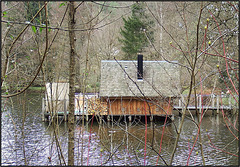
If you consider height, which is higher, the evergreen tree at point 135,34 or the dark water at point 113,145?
the evergreen tree at point 135,34

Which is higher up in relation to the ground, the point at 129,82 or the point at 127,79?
the point at 127,79

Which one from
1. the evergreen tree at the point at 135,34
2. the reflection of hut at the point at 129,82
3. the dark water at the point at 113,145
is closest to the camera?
the dark water at the point at 113,145

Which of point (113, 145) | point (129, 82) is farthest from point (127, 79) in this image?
point (113, 145)

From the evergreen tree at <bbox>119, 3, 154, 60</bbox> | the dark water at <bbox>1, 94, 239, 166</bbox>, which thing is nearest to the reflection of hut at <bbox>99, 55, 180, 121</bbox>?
the dark water at <bbox>1, 94, 239, 166</bbox>

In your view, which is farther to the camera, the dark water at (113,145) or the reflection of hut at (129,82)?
the reflection of hut at (129,82)

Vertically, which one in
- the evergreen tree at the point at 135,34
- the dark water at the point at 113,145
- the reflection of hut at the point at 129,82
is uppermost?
the evergreen tree at the point at 135,34

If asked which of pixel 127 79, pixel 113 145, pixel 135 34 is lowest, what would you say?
pixel 113 145

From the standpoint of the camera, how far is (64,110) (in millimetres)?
15172

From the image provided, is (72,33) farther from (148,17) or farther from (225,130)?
(148,17)

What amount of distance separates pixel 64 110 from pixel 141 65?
17.4 feet

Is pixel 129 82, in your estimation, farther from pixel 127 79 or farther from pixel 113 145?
pixel 113 145

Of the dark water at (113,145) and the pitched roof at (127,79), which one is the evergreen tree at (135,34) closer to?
the pitched roof at (127,79)

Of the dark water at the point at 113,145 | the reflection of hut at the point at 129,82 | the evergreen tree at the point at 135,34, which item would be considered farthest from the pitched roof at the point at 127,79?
the evergreen tree at the point at 135,34

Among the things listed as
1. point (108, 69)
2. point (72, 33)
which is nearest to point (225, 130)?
point (108, 69)
